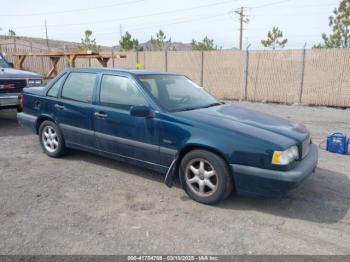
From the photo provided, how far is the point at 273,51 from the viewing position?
45.0 ft

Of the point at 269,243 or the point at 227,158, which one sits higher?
the point at 227,158

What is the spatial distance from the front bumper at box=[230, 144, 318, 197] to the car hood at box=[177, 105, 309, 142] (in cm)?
46

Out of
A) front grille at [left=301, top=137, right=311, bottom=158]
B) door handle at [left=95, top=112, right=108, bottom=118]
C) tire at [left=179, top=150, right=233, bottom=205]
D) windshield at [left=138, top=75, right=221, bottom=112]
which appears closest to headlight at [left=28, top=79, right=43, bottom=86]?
door handle at [left=95, top=112, right=108, bottom=118]

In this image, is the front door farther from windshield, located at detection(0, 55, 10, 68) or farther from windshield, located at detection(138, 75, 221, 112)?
windshield, located at detection(0, 55, 10, 68)

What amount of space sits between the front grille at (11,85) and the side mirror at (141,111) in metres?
5.26

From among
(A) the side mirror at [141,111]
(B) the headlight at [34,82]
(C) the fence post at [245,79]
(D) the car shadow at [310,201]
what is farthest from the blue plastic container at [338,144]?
(C) the fence post at [245,79]

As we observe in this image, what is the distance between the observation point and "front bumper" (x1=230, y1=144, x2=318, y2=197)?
362 centimetres

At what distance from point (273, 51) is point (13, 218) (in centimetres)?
1223

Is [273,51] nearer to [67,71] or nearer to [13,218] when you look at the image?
[67,71]

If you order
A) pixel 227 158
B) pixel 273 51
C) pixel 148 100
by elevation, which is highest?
pixel 273 51

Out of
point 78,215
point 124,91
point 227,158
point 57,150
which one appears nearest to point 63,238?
point 78,215

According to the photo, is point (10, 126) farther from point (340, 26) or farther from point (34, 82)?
point (340, 26)

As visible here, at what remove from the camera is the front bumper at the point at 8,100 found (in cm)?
809

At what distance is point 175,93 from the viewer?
16.1 ft
